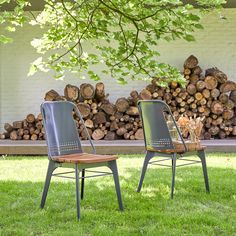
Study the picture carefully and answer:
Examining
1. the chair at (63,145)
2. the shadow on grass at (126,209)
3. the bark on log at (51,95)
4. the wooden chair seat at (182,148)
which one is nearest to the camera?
the shadow on grass at (126,209)

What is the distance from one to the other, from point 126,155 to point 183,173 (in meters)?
1.69

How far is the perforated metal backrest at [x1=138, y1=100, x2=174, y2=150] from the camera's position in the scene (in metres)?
3.79

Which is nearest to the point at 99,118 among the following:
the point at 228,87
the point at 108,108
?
the point at 108,108

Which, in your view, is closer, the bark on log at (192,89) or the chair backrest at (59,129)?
the chair backrest at (59,129)

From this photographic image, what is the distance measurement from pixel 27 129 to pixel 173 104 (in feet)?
8.26

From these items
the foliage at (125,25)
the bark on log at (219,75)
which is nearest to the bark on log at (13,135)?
the bark on log at (219,75)

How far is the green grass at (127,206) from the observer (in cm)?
291

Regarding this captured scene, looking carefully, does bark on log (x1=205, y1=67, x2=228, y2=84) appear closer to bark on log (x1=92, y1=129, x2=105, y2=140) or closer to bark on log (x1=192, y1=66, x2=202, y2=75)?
bark on log (x1=192, y1=66, x2=202, y2=75)

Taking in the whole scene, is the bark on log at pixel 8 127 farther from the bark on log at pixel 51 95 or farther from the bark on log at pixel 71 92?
the bark on log at pixel 71 92

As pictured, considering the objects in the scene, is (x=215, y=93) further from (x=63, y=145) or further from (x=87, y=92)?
(x=63, y=145)

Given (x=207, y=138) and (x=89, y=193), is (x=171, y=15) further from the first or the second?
(x=207, y=138)

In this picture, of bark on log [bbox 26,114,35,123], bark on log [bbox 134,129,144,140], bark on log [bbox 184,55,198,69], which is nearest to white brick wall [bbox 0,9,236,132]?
bark on log [bbox 184,55,198,69]

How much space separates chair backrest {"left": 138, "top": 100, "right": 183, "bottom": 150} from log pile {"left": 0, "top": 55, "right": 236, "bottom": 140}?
3.73m

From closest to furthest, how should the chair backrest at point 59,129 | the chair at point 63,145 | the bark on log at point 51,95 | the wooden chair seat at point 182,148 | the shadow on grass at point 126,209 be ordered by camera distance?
the shadow on grass at point 126,209 < the chair at point 63,145 < the chair backrest at point 59,129 < the wooden chair seat at point 182,148 < the bark on log at point 51,95
